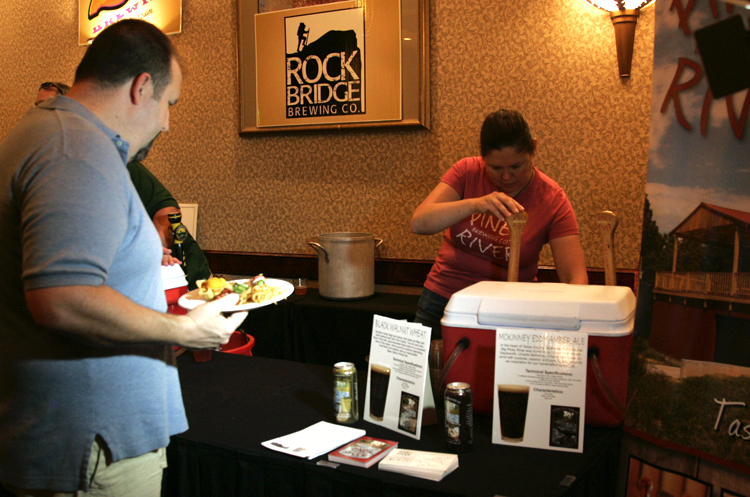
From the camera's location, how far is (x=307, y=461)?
1178 millimetres

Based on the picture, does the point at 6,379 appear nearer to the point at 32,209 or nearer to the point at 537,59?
the point at 32,209

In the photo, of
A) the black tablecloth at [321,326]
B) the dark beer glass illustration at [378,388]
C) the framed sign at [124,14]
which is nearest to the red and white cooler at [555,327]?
the dark beer glass illustration at [378,388]

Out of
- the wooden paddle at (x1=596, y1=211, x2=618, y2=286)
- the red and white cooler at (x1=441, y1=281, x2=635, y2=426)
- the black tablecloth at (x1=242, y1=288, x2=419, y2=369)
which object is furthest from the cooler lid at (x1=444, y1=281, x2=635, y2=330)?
the black tablecloth at (x1=242, y1=288, x2=419, y2=369)

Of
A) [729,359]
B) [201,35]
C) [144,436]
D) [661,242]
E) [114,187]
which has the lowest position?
[144,436]

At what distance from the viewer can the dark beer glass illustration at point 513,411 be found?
48.5 inches

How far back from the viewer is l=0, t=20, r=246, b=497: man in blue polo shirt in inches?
33.1

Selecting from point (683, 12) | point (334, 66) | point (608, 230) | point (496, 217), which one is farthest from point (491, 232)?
point (334, 66)

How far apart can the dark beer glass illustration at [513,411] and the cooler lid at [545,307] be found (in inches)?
5.6

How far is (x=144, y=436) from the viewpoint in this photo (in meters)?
1.00

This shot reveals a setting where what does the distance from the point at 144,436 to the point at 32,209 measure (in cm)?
42

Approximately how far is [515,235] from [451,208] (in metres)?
0.24

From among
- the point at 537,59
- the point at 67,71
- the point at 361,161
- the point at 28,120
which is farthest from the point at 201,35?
the point at 28,120

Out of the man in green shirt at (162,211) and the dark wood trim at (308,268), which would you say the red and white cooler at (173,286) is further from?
the dark wood trim at (308,268)

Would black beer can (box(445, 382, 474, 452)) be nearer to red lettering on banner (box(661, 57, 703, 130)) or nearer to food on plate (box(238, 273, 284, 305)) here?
food on plate (box(238, 273, 284, 305))
